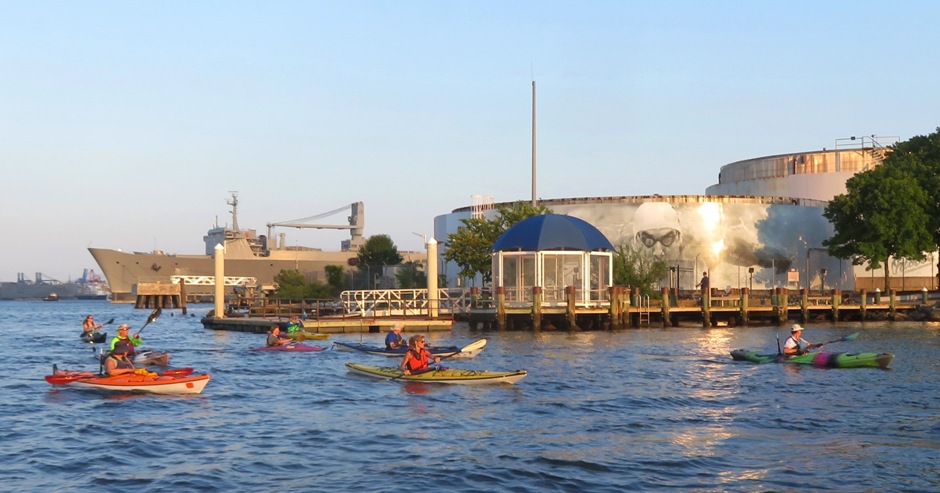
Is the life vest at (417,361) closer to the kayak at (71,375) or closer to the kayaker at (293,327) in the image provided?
the kayak at (71,375)

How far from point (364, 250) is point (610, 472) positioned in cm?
13697

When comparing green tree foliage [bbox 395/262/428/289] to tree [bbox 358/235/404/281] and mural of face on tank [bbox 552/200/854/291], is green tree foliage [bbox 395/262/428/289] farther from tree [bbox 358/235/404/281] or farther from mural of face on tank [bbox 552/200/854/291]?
tree [bbox 358/235/404/281]

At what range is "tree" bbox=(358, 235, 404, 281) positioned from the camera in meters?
151

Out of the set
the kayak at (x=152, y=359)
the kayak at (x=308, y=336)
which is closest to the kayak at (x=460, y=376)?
the kayak at (x=152, y=359)

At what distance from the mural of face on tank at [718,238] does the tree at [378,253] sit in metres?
56.4

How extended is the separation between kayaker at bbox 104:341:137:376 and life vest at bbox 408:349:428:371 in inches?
324

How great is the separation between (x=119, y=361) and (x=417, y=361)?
8.94 metres

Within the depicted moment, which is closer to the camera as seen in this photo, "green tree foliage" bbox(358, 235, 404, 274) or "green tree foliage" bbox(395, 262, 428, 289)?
"green tree foliage" bbox(395, 262, 428, 289)

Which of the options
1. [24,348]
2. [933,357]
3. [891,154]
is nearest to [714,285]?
[891,154]

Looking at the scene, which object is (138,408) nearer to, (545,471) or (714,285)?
(545,471)

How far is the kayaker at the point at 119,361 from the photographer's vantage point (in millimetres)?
31031

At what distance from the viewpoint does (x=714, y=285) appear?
95.2 meters

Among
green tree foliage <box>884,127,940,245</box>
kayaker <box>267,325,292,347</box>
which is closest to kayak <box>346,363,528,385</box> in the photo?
kayaker <box>267,325,292,347</box>

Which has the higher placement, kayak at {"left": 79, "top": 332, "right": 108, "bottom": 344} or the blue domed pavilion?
the blue domed pavilion
